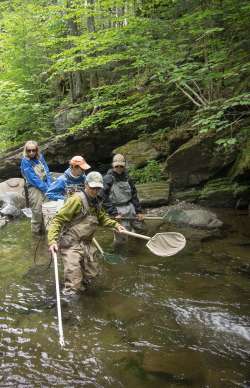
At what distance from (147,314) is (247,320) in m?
1.35

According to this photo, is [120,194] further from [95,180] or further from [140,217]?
[95,180]

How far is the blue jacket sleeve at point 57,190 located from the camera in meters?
8.16

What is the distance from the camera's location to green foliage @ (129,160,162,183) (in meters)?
13.6

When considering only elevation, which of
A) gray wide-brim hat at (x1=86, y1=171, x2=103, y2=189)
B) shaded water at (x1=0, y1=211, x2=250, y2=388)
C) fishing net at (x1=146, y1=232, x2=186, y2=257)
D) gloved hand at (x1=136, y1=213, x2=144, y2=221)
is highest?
gray wide-brim hat at (x1=86, y1=171, x2=103, y2=189)

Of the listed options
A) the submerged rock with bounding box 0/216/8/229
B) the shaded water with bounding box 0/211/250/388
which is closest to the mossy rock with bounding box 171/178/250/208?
the shaded water with bounding box 0/211/250/388

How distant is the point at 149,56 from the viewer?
33.1ft

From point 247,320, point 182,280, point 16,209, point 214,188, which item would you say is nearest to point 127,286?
point 182,280

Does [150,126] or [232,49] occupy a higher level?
[232,49]

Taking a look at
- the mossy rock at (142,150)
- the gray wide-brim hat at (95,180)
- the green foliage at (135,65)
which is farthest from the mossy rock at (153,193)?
the gray wide-brim hat at (95,180)

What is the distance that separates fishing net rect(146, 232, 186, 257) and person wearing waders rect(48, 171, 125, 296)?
58 centimetres

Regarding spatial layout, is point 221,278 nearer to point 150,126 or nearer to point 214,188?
point 214,188

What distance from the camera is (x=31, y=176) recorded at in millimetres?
9430

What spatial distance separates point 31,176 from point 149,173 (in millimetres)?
5131

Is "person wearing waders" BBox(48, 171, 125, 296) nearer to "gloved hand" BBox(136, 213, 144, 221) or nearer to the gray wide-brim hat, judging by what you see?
the gray wide-brim hat
